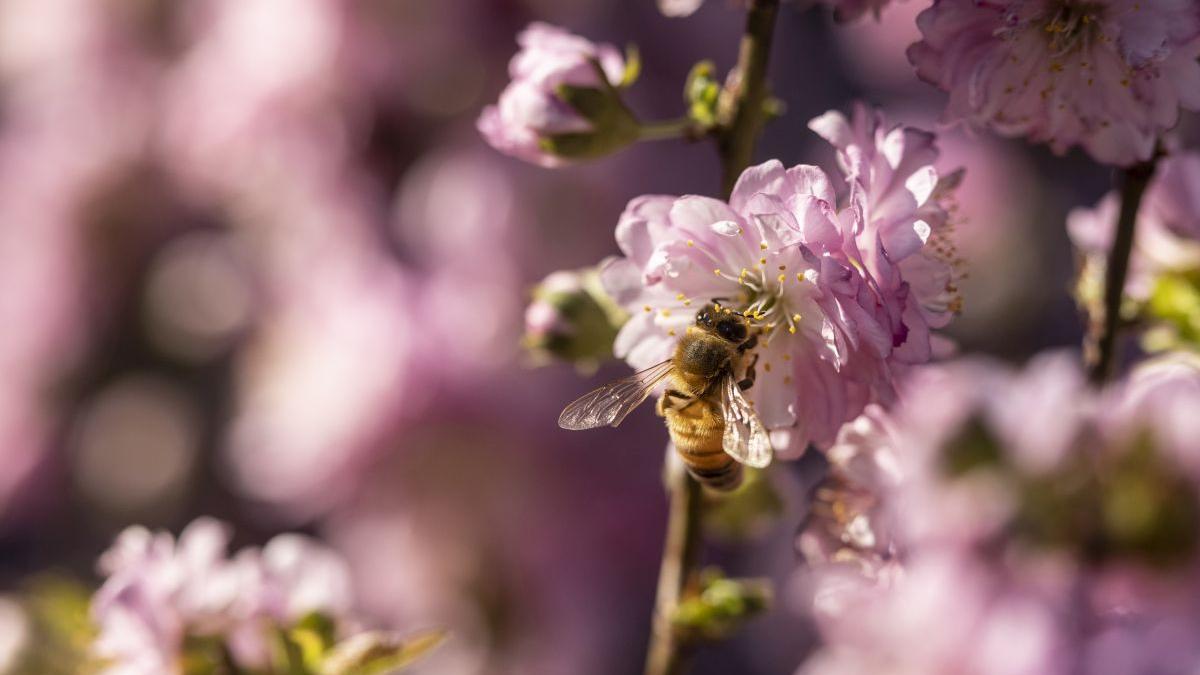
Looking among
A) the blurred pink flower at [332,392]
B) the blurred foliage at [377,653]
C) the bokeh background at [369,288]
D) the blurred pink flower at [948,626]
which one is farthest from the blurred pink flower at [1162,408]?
the blurred pink flower at [332,392]

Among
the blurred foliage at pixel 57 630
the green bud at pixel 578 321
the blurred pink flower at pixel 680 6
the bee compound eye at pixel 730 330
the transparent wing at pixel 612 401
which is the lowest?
the blurred foliage at pixel 57 630

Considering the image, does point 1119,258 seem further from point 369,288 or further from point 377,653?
point 369,288

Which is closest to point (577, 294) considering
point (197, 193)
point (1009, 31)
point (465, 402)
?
point (1009, 31)

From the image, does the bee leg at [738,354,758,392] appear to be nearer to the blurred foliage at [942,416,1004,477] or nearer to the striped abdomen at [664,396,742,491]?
the striped abdomen at [664,396,742,491]

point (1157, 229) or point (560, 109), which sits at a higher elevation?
point (560, 109)

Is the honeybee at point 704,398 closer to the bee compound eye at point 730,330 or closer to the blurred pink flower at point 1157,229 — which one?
the bee compound eye at point 730,330

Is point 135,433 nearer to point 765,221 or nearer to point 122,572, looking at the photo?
point 122,572

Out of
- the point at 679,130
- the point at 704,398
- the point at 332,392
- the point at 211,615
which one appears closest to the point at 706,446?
the point at 704,398
